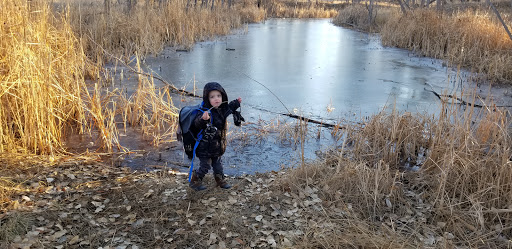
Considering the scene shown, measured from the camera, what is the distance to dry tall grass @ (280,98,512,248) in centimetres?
287

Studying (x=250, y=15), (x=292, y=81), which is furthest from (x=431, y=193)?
(x=250, y=15)

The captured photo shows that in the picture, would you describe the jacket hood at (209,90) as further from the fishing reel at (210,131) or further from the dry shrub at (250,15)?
the dry shrub at (250,15)

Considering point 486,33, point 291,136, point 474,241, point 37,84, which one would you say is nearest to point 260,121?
point 291,136

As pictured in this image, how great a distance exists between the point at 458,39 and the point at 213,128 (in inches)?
328

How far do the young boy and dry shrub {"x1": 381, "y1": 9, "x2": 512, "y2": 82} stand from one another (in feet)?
16.4

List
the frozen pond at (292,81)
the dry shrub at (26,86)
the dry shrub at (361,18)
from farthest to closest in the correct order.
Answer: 1. the dry shrub at (361,18)
2. the frozen pond at (292,81)
3. the dry shrub at (26,86)

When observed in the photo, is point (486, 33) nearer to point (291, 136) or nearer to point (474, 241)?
point (291, 136)

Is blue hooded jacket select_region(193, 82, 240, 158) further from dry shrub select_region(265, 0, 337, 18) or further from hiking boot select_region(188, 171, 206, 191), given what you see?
dry shrub select_region(265, 0, 337, 18)

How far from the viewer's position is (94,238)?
8.91ft

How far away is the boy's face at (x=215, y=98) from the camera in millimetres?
3074

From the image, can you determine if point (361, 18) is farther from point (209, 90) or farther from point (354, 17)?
point (209, 90)

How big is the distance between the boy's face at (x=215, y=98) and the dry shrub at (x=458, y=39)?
5.05 metres

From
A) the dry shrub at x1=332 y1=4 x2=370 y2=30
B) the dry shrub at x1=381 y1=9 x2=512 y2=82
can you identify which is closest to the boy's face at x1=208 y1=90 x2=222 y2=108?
the dry shrub at x1=381 y1=9 x2=512 y2=82

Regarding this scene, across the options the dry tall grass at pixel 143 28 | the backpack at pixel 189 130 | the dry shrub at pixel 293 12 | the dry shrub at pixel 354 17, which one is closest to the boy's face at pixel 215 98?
the backpack at pixel 189 130
